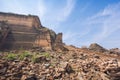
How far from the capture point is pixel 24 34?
26500 millimetres

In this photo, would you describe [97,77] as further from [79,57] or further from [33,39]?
[33,39]

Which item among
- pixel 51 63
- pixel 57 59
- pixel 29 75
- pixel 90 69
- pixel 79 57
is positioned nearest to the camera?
pixel 29 75

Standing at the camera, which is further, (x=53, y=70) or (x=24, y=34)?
(x=24, y=34)

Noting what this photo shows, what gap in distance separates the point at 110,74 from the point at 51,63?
4.83 metres

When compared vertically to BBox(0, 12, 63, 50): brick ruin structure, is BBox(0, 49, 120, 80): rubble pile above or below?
below

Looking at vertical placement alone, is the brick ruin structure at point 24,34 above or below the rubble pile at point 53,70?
above

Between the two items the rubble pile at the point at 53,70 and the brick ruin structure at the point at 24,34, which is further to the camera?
the brick ruin structure at the point at 24,34

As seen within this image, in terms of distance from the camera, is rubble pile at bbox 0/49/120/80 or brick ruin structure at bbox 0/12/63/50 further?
brick ruin structure at bbox 0/12/63/50

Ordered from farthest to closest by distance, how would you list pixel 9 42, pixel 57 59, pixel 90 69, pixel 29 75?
pixel 9 42 < pixel 57 59 < pixel 90 69 < pixel 29 75

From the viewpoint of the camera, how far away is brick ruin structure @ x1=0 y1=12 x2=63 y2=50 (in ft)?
83.9

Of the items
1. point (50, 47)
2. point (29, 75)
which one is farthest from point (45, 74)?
point (50, 47)

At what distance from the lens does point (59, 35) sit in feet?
91.0

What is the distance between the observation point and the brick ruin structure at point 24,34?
1006 inches

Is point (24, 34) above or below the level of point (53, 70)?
above
